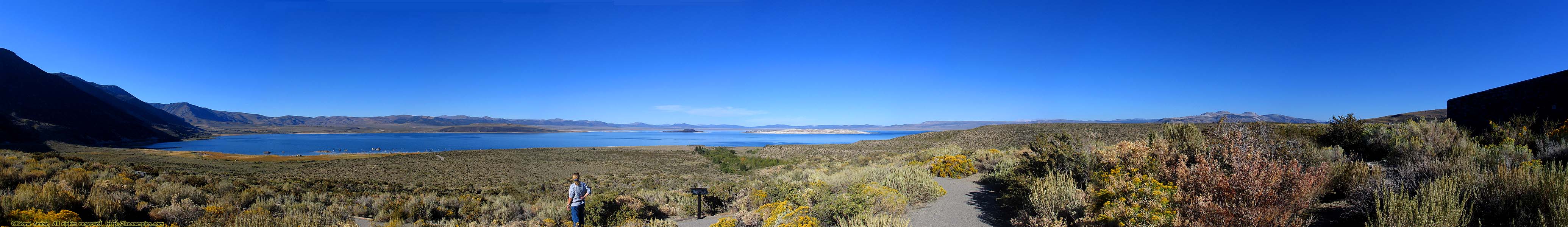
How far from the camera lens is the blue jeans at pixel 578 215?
7.15m

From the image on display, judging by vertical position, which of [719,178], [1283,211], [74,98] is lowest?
[719,178]

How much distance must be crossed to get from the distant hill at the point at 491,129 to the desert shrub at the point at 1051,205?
184 meters

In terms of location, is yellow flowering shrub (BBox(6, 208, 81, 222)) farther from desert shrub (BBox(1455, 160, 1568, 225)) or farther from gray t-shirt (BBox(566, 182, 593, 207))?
desert shrub (BBox(1455, 160, 1568, 225))

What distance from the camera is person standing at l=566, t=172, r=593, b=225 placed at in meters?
7.10

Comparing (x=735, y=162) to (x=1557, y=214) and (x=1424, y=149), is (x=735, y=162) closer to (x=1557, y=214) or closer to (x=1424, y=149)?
(x=1424, y=149)

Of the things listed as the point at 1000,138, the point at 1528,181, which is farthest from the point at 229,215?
the point at 1000,138

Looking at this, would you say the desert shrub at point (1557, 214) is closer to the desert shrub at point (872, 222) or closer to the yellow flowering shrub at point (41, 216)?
the desert shrub at point (872, 222)

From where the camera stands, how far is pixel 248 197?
27.8 feet

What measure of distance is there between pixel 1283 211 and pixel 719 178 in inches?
746

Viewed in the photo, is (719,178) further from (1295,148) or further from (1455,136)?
(1455,136)

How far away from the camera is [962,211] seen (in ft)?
20.7

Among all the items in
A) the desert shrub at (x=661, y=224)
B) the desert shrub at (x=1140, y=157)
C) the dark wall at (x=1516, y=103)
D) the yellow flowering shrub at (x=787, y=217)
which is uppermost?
the dark wall at (x=1516, y=103)

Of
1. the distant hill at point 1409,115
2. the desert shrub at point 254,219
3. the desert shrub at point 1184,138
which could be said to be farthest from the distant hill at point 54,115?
the distant hill at point 1409,115

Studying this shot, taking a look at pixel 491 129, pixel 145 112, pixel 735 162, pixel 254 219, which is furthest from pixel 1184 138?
pixel 491 129
